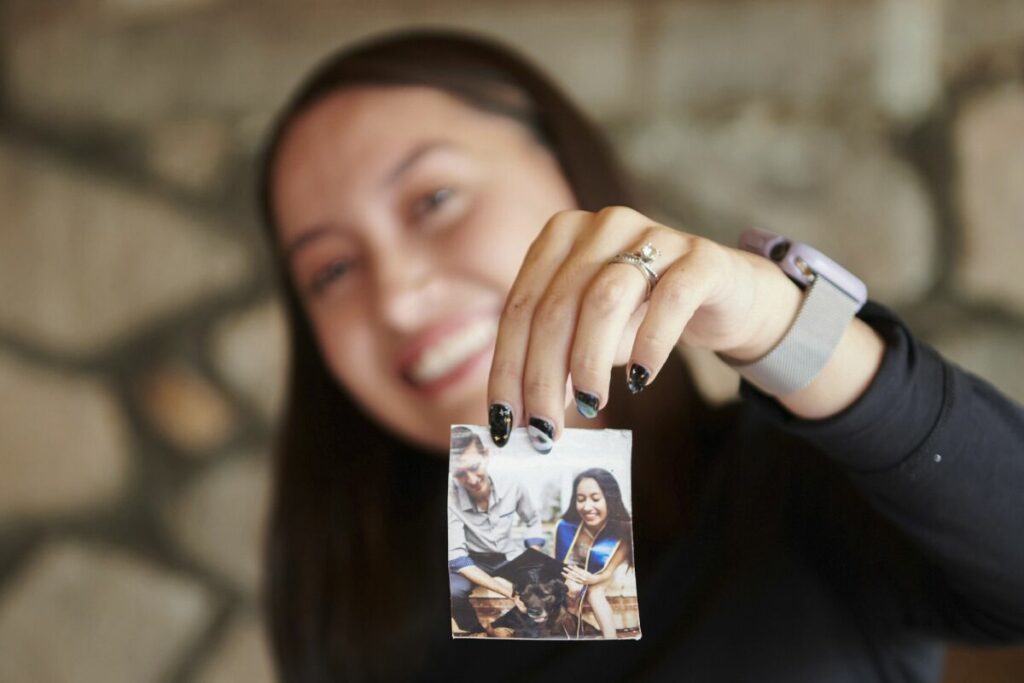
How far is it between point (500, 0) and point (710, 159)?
0.89 ft

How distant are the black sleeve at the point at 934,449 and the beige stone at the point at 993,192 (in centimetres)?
39

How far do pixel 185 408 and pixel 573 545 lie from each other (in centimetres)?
62

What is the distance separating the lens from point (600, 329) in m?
0.42

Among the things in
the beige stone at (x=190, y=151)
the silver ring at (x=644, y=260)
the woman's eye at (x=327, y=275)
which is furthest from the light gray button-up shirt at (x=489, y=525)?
the beige stone at (x=190, y=151)

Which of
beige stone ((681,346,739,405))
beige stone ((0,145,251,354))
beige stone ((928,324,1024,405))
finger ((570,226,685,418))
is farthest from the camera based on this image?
beige stone ((0,145,251,354))

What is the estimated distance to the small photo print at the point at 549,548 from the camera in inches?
17.5

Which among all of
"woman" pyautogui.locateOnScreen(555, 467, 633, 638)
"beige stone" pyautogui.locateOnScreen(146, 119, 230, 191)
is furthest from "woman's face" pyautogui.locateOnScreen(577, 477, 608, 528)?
"beige stone" pyautogui.locateOnScreen(146, 119, 230, 191)

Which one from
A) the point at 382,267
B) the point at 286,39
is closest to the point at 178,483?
the point at 382,267

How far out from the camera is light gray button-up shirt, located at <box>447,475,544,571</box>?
445 mm

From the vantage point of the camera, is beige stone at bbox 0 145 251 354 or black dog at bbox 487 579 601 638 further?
beige stone at bbox 0 145 251 354

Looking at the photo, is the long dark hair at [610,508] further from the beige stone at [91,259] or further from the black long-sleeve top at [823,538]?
the beige stone at [91,259]

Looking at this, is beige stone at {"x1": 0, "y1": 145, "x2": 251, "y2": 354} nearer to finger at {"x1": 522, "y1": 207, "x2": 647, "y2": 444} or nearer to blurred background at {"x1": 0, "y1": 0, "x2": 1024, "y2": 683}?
blurred background at {"x1": 0, "y1": 0, "x2": 1024, "y2": 683}

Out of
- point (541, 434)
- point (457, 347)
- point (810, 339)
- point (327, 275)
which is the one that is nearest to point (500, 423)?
point (541, 434)

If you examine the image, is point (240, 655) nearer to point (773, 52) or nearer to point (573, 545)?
point (573, 545)
